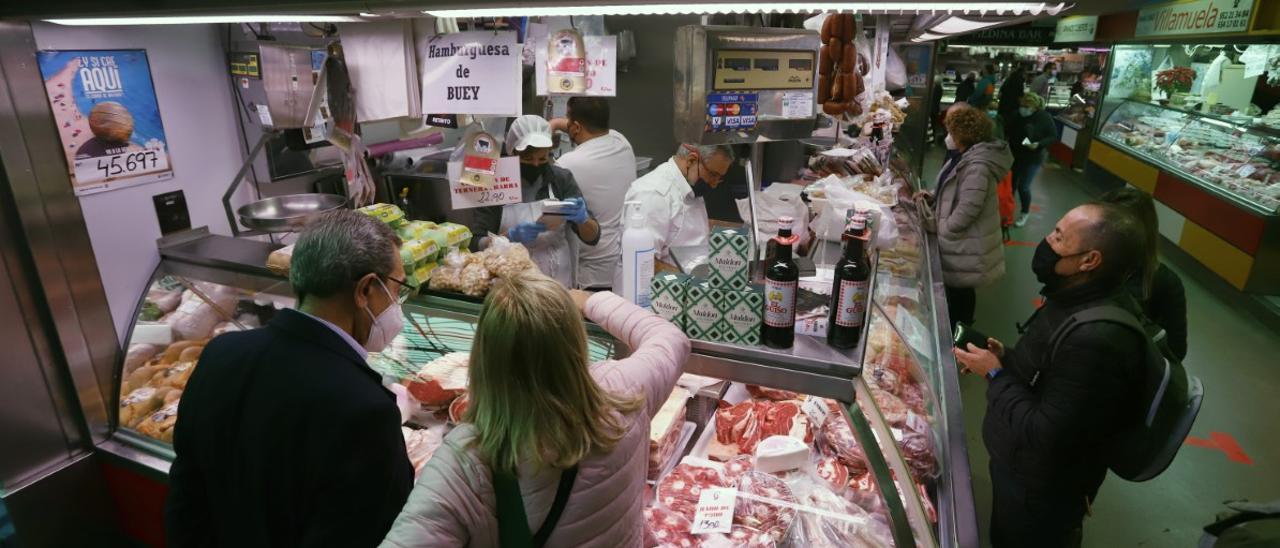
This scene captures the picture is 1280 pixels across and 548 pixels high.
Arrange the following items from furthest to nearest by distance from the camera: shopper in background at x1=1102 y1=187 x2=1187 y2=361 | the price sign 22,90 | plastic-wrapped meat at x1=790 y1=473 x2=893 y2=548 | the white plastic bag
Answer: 1. the white plastic bag
2. shopper in background at x1=1102 y1=187 x2=1187 y2=361
3. the price sign 22,90
4. plastic-wrapped meat at x1=790 y1=473 x2=893 y2=548

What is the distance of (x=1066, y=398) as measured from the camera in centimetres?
249

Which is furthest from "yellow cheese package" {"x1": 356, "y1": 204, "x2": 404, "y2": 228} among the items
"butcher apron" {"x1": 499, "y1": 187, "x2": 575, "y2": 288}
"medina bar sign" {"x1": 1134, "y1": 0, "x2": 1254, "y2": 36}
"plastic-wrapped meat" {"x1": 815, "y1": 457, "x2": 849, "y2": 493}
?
"medina bar sign" {"x1": 1134, "y1": 0, "x2": 1254, "y2": 36}

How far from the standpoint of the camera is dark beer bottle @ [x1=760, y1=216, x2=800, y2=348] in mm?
1874

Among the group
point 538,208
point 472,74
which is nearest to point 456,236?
point 472,74

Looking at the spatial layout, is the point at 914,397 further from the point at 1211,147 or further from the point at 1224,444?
the point at 1211,147

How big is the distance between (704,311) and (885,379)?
1.16 metres

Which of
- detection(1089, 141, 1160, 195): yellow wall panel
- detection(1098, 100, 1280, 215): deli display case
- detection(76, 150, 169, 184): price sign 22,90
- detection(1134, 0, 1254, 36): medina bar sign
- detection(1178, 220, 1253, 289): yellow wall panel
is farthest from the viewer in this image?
detection(1089, 141, 1160, 195): yellow wall panel

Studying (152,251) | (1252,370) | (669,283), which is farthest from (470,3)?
(1252,370)

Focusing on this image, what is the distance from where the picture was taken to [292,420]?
1681 millimetres

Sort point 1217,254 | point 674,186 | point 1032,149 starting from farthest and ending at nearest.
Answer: point 1032,149 < point 1217,254 < point 674,186

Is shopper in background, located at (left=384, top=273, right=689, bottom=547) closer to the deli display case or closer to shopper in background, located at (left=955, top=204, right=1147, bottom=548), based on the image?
shopper in background, located at (left=955, top=204, right=1147, bottom=548)

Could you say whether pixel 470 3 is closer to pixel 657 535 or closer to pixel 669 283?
pixel 669 283

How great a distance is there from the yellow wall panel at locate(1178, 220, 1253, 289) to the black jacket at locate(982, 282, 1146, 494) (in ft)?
20.8

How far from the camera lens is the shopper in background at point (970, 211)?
16.2 feet
